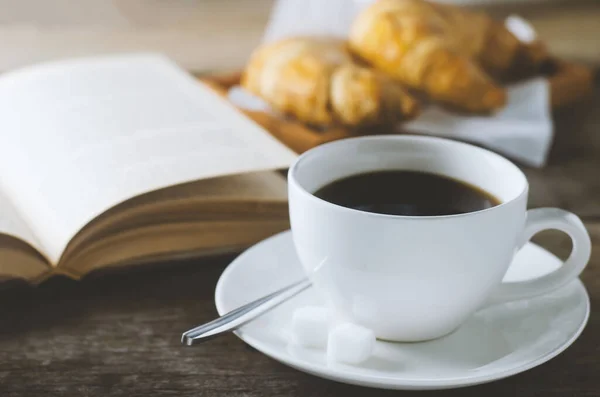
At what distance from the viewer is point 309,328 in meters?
0.44

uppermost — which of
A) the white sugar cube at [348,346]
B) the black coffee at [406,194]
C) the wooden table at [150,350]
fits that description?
the black coffee at [406,194]

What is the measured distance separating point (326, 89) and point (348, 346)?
18.2 inches

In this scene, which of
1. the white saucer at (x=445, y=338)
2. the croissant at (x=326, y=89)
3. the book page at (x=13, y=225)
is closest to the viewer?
the white saucer at (x=445, y=338)

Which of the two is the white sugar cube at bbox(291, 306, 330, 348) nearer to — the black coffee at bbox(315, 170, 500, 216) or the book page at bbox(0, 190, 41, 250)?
the black coffee at bbox(315, 170, 500, 216)

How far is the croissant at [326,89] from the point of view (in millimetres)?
805

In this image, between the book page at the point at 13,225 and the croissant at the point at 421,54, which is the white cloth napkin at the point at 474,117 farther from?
the book page at the point at 13,225

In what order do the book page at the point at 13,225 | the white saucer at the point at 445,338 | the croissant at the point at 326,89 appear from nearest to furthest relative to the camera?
1. the white saucer at the point at 445,338
2. the book page at the point at 13,225
3. the croissant at the point at 326,89

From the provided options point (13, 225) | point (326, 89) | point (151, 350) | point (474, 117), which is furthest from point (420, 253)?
point (474, 117)

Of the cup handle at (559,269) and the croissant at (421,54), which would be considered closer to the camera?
the cup handle at (559,269)

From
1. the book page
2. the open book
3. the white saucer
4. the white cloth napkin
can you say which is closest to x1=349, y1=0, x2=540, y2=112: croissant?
the white cloth napkin

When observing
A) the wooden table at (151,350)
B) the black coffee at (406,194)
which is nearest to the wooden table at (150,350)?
the wooden table at (151,350)

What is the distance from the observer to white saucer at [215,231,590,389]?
1.31 feet

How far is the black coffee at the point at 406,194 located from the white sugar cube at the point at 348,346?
0.09 m

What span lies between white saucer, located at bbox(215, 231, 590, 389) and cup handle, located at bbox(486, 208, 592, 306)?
1 cm
